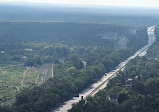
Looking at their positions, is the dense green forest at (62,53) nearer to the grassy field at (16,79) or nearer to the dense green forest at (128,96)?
the grassy field at (16,79)

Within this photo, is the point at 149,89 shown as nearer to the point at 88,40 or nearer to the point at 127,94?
the point at 127,94

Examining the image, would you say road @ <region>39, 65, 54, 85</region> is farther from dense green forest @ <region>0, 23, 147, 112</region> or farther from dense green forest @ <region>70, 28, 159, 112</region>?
dense green forest @ <region>70, 28, 159, 112</region>

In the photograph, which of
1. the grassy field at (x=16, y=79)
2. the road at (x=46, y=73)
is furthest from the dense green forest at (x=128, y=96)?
the road at (x=46, y=73)

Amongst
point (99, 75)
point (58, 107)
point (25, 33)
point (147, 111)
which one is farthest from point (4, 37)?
point (147, 111)

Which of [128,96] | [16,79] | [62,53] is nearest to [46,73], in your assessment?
[16,79]

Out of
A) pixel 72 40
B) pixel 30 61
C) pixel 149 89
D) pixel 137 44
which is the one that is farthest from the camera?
pixel 72 40

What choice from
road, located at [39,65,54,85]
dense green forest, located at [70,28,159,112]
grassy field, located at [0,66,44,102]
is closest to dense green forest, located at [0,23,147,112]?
road, located at [39,65,54,85]

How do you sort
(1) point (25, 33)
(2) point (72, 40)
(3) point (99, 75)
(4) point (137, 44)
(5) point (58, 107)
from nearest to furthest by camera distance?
1. (5) point (58, 107)
2. (3) point (99, 75)
3. (4) point (137, 44)
4. (2) point (72, 40)
5. (1) point (25, 33)
